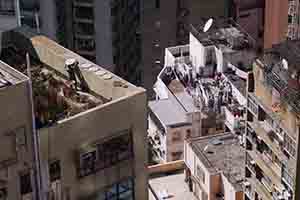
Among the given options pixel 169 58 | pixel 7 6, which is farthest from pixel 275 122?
pixel 169 58

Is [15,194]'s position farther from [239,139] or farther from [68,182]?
[239,139]

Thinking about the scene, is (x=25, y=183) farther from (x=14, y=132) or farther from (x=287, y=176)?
(x=287, y=176)

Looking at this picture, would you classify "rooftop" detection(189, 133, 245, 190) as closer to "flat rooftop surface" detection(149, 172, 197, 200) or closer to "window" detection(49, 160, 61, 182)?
A: "flat rooftop surface" detection(149, 172, 197, 200)

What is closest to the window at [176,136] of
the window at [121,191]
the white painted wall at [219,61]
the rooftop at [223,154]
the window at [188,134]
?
the window at [188,134]

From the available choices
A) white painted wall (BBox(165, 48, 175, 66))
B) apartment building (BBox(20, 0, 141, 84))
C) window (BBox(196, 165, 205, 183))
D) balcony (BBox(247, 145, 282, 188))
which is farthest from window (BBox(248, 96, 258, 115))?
apartment building (BBox(20, 0, 141, 84))

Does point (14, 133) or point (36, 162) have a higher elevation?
point (14, 133)

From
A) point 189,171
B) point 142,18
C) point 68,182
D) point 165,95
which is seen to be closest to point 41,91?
point 68,182
